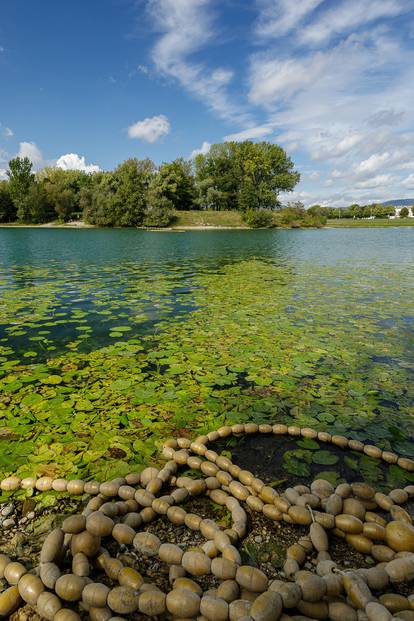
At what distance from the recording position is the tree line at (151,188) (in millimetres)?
66312

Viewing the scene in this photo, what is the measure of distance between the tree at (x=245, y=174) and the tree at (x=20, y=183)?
36.3 meters

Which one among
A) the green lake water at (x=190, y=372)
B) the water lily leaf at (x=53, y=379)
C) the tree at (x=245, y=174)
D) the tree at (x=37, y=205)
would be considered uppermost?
the tree at (x=245, y=174)

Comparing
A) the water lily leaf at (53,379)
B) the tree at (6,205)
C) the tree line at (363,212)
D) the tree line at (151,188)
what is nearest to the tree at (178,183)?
the tree line at (151,188)

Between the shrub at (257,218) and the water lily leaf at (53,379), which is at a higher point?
the shrub at (257,218)

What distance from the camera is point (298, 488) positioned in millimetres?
2588

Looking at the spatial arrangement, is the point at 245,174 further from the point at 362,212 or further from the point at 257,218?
the point at 362,212

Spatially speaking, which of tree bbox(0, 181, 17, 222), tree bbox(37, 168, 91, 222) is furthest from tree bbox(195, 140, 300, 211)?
tree bbox(0, 181, 17, 222)

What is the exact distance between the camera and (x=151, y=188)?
68062 millimetres

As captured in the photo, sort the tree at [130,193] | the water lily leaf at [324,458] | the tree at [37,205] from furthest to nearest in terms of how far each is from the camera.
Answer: the tree at [37,205] < the tree at [130,193] < the water lily leaf at [324,458]

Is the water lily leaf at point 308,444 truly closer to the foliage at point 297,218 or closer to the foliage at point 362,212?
the foliage at point 297,218

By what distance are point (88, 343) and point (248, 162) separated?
8450cm

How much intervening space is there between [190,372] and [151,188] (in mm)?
68502

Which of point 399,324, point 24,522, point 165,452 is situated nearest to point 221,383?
point 165,452

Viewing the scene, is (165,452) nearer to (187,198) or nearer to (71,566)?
(71,566)
